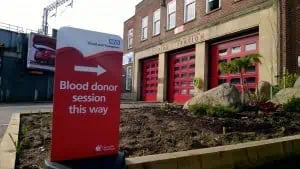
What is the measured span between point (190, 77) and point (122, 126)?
11820 mm

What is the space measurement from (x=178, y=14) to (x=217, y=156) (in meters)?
16.0

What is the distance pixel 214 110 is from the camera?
7.11 meters

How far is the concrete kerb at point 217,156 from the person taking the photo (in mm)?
3727

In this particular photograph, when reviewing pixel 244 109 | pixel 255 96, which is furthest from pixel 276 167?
pixel 255 96

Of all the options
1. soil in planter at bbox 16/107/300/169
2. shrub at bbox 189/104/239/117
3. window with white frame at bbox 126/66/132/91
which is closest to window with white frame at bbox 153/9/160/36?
window with white frame at bbox 126/66/132/91

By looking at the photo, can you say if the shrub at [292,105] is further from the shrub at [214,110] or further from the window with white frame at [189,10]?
the window with white frame at [189,10]

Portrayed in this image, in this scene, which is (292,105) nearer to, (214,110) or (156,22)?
(214,110)

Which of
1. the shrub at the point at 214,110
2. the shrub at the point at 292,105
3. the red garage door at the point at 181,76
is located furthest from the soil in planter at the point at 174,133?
the red garage door at the point at 181,76

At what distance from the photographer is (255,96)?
1009 centimetres

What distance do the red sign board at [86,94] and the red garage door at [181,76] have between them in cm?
1437

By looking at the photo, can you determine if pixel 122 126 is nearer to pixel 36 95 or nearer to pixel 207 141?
pixel 207 141

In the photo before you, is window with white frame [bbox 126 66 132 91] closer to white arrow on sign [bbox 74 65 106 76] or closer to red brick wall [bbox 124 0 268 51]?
red brick wall [bbox 124 0 268 51]

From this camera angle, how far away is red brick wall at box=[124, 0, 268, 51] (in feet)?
48.6

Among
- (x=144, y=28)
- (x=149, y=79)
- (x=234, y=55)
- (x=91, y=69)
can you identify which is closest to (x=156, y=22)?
(x=144, y=28)
